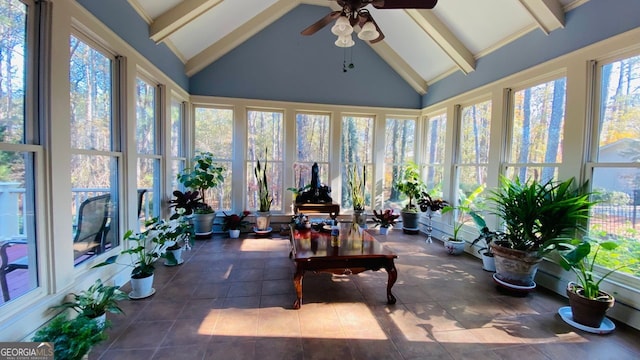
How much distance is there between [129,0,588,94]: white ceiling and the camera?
10.9 feet

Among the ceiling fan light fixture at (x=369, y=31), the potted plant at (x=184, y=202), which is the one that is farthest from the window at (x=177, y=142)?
the ceiling fan light fixture at (x=369, y=31)

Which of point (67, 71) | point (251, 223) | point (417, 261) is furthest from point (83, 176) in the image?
point (417, 261)

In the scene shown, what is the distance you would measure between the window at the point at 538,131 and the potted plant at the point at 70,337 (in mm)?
4451

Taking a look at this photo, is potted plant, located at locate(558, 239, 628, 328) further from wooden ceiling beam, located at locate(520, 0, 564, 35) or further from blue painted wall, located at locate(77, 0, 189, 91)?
blue painted wall, located at locate(77, 0, 189, 91)

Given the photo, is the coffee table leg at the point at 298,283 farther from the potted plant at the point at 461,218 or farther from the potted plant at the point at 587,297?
the potted plant at the point at 461,218

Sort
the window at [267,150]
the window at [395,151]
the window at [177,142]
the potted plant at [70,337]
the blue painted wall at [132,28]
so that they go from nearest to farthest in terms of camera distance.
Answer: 1. the potted plant at [70,337]
2. the blue painted wall at [132,28]
3. the window at [177,142]
4. the window at [267,150]
5. the window at [395,151]

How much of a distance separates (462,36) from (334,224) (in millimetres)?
3447

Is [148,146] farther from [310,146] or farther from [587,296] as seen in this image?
[587,296]

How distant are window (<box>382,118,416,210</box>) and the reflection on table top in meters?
2.50

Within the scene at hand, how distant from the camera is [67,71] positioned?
2115mm

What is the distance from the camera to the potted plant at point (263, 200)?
16.6ft

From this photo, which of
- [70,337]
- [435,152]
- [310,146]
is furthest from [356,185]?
[70,337]

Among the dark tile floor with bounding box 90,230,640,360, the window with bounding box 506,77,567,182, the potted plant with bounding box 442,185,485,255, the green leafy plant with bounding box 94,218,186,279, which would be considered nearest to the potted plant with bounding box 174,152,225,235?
the green leafy plant with bounding box 94,218,186,279

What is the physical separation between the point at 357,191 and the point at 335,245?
2.84 m
